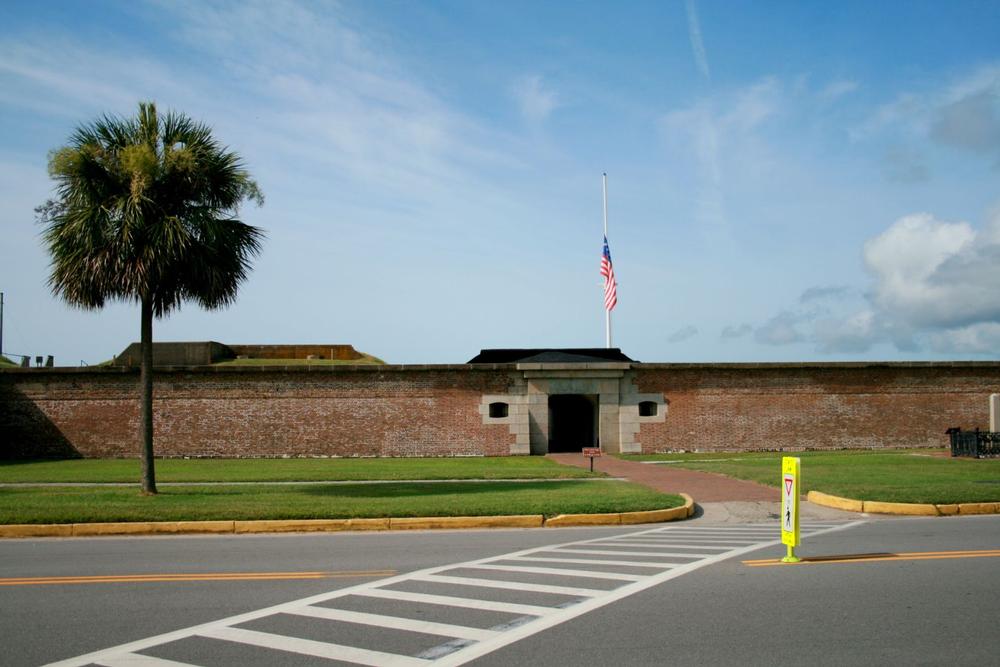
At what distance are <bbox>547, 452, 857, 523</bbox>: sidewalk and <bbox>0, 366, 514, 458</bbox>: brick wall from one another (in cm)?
773

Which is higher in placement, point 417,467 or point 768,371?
point 768,371

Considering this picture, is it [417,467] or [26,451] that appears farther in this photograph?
[26,451]

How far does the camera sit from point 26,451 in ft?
95.3

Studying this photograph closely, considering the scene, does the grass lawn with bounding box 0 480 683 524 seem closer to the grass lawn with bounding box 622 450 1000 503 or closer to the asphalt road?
the asphalt road

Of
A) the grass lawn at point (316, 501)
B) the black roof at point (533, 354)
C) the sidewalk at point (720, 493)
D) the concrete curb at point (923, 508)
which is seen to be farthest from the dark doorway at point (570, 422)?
the concrete curb at point (923, 508)

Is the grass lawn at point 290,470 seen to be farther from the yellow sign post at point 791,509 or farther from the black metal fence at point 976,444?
the black metal fence at point 976,444

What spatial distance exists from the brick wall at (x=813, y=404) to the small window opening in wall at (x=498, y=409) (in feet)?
16.2

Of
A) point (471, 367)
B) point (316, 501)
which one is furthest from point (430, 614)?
point (471, 367)

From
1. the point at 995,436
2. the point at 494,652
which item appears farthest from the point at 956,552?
the point at 995,436

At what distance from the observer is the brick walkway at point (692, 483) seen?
16816mm

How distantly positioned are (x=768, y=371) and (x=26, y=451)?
26461 millimetres

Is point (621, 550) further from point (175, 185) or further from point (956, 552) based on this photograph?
point (175, 185)

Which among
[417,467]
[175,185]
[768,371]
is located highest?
[175,185]

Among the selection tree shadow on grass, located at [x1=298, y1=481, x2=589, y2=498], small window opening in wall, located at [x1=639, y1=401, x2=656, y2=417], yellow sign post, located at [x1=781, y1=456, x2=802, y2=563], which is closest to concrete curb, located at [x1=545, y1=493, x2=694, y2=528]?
tree shadow on grass, located at [x1=298, y1=481, x2=589, y2=498]
